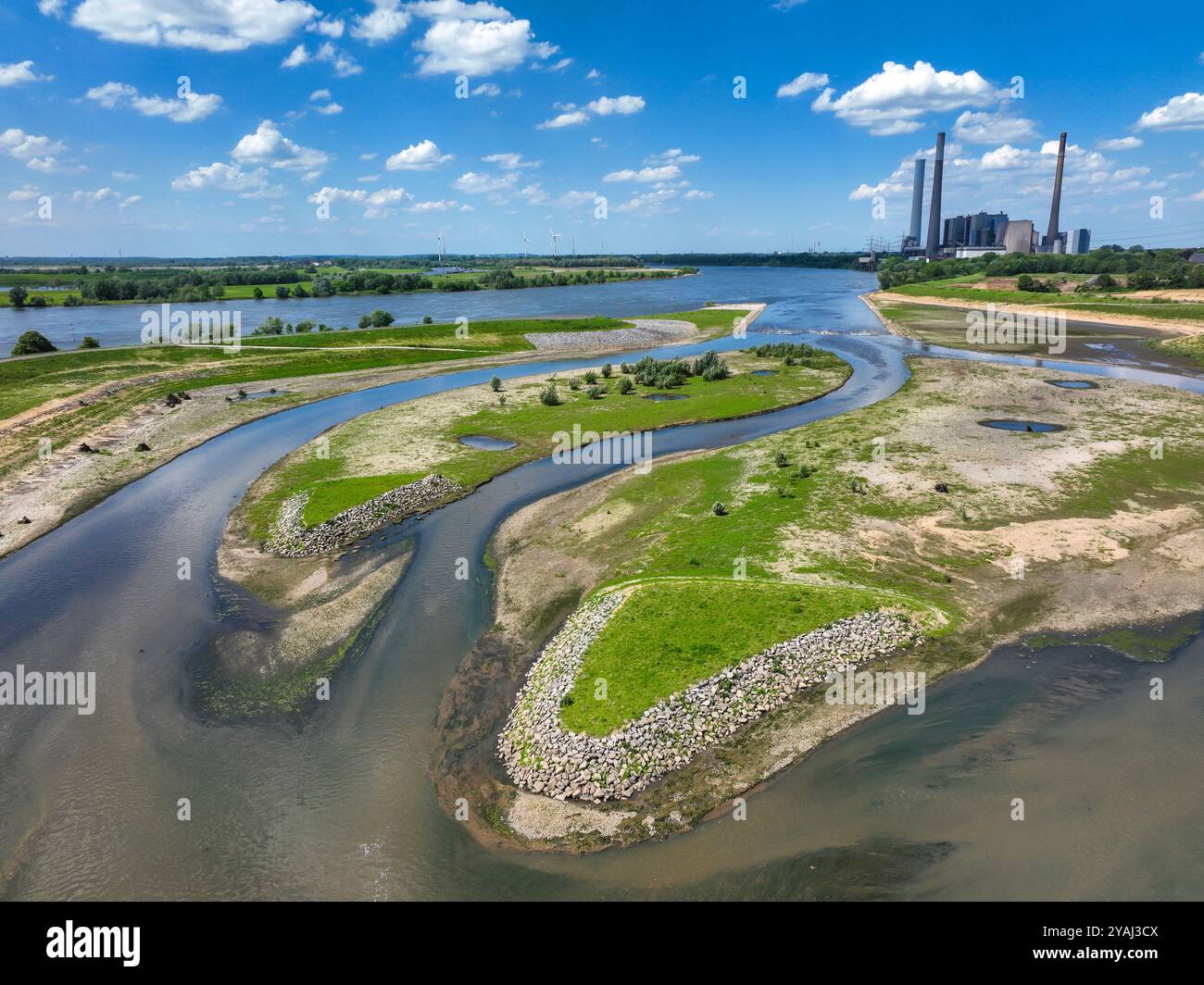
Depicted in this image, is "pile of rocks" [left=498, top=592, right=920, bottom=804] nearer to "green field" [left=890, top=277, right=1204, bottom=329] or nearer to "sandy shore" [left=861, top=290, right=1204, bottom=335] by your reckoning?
"sandy shore" [left=861, top=290, right=1204, bottom=335]

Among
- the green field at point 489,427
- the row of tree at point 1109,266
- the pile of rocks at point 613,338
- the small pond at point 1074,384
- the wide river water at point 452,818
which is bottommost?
the wide river water at point 452,818

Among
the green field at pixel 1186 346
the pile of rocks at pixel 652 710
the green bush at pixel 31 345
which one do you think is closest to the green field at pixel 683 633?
the pile of rocks at pixel 652 710

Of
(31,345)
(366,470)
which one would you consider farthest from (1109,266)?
(31,345)

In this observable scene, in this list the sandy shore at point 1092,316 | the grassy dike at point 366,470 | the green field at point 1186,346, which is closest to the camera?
the grassy dike at point 366,470

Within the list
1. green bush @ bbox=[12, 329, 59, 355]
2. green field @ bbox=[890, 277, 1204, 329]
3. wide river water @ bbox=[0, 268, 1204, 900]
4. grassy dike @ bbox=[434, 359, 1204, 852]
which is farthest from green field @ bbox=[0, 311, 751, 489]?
green field @ bbox=[890, 277, 1204, 329]

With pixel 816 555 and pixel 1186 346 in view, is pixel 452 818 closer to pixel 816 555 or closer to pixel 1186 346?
pixel 816 555

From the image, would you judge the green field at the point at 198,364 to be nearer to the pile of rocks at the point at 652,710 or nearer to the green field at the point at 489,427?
the green field at the point at 489,427

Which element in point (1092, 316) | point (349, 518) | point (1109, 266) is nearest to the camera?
point (349, 518)
